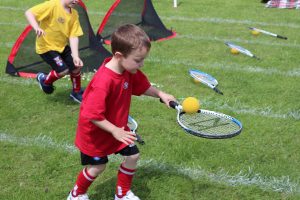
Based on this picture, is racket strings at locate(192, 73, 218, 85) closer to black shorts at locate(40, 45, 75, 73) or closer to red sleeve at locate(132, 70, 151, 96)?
black shorts at locate(40, 45, 75, 73)

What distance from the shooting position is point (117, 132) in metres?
2.89

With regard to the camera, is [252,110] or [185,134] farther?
[252,110]

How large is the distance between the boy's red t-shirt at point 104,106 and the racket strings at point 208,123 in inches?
24.5

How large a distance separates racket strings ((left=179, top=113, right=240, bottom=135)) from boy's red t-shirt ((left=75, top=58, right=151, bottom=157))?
623mm

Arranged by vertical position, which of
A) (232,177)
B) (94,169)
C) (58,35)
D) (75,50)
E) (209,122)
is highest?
(58,35)

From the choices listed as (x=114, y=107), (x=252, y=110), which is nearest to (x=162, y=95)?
(x=114, y=107)

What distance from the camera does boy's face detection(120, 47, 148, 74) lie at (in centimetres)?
291

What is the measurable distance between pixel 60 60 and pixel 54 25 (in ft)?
1.61

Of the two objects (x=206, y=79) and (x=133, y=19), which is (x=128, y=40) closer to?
(x=206, y=79)

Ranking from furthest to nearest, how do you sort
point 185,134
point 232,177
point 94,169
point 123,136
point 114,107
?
point 185,134 < point 232,177 < point 94,169 < point 114,107 < point 123,136

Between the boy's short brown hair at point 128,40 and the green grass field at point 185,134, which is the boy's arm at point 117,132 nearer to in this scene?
the boy's short brown hair at point 128,40

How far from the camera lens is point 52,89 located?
5980mm

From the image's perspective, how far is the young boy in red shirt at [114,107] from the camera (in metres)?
2.90

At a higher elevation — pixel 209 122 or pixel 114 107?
pixel 114 107
